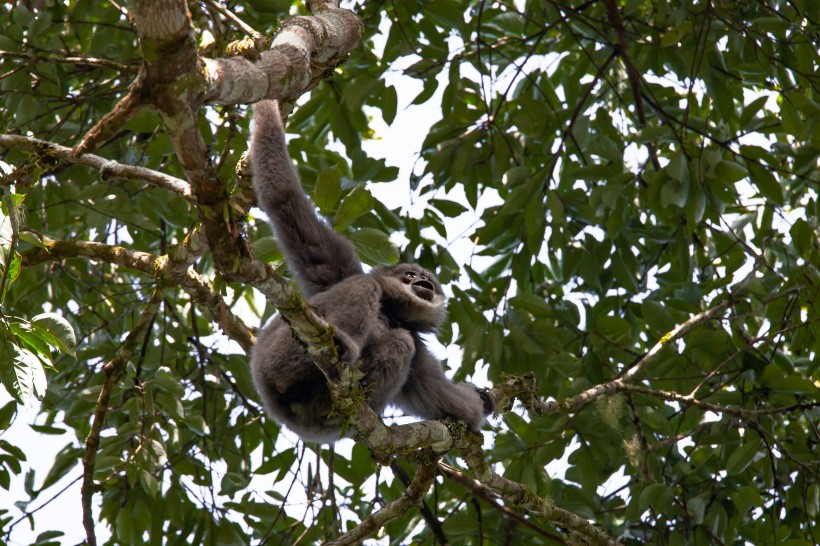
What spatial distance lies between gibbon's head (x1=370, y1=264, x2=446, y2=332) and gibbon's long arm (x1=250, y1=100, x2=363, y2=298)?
1.40 ft

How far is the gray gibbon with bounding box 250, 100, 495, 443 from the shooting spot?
405 centimetres

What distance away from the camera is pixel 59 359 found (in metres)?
6.27

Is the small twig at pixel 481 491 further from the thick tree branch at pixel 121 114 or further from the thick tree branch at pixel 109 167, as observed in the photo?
the thick tree branch at pixel 121 114

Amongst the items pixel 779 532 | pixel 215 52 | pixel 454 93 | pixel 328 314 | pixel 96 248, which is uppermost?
pixel 454 93

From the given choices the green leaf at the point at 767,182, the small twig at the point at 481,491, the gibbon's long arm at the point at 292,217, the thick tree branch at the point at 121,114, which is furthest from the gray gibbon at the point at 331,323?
the green leaf at the point at 767,182

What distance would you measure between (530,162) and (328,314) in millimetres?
4024

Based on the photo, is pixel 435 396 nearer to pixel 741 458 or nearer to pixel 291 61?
pixel 741 458

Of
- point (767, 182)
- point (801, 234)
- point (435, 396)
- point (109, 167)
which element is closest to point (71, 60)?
point (109, 167)

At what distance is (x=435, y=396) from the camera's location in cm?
525

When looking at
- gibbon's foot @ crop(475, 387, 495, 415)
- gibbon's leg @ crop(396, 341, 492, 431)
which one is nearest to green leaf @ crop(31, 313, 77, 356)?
gibbon's leg @ crop(396, 341, 492, 431)

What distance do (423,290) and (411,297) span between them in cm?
18

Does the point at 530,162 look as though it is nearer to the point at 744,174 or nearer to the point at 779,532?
the point at 744,174

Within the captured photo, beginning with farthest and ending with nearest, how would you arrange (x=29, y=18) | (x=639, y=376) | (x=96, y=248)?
1. (x=639, y=376)
2. (x=29, y=18)
3. (x=96, y=248)

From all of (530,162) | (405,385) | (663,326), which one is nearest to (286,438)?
(405,385)
